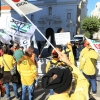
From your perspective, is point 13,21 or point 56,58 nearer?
point 56,58

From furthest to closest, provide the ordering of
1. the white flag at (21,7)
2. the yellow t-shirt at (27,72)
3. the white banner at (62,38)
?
the white banner at (62,38)
the yellow t-shirt at (27,72)
the white flag at (21,7)

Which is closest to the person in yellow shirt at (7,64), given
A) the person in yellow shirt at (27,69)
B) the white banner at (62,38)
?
the person in yellow shirt at (27,69)

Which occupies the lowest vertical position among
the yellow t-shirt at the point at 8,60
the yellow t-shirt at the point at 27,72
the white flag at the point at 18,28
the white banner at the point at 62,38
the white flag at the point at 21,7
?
the yellow t-shirt at the point at 27,72

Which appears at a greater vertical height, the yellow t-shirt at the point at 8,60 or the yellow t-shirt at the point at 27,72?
the yellow t-shirt at the point at 8,60

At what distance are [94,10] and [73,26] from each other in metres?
27.0

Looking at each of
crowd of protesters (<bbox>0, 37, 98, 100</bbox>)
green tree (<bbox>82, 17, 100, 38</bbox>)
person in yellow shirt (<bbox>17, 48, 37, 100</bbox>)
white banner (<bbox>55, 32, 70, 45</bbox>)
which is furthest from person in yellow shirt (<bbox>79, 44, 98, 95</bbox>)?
green tree (<bbox>82, 17, 100, 38</bbox>)

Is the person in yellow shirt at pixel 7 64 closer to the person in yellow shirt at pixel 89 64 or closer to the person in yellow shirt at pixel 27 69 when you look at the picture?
the person in yellow shirt at pixel 27 69

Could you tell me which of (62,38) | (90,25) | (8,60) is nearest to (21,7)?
(8,60)

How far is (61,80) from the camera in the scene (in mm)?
1869

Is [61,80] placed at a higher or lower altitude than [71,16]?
lower

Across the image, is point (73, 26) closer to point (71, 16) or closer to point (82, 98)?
point (71, 16)

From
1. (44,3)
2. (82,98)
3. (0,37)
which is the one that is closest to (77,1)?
(44,3)

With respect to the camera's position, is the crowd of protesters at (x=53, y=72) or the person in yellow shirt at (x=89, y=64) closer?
the crowd of protesters at (x=53, y=72)

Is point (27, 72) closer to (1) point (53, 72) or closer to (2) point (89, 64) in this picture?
(2) point (89, 64)
